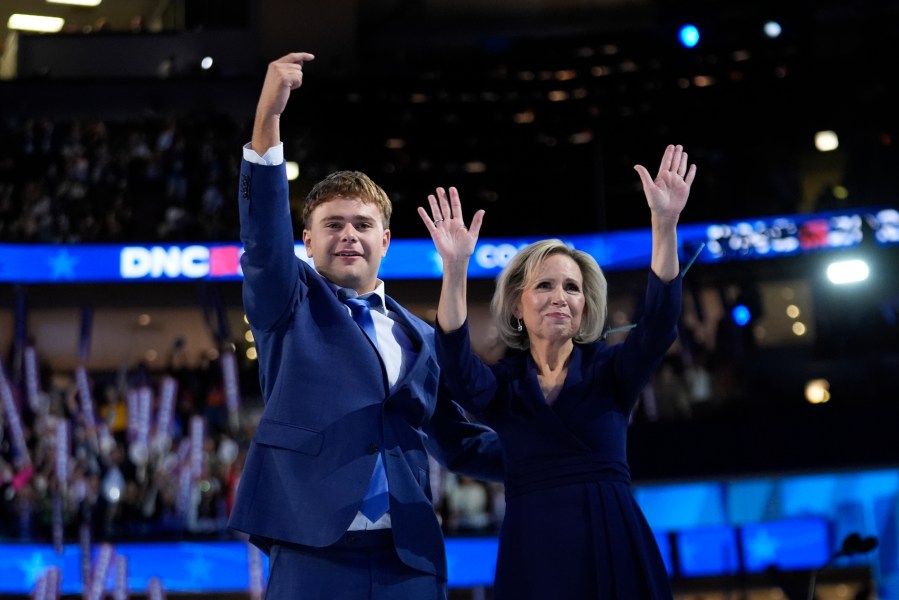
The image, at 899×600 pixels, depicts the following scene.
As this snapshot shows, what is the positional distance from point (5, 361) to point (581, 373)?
45.2ft

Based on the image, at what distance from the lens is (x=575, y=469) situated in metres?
2.50

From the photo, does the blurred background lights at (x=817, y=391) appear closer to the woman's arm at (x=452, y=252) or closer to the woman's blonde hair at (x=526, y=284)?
the woman's blonde hair at (x=526, y=284)

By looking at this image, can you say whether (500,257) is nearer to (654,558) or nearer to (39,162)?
(39,162)

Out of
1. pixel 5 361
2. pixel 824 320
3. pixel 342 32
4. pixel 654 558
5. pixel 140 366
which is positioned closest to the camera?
pixel 654 558

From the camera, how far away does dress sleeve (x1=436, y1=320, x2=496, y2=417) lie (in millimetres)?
2486

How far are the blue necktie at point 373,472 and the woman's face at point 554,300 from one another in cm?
35

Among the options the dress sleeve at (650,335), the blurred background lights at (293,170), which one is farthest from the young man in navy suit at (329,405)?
the blurred background lights at (293,170)

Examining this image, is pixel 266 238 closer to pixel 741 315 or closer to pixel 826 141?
pixel 741 315

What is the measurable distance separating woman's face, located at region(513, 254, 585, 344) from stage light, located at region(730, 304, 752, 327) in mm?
10001

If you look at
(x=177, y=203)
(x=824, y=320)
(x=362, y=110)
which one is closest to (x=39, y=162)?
(x=177, y=203)

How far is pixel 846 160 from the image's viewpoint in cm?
1436

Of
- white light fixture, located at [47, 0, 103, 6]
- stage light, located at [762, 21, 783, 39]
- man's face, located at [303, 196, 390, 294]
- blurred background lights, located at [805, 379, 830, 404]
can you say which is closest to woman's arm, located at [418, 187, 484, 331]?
man's face, located at [303, 196, 390, 294]

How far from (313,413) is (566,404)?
544mm

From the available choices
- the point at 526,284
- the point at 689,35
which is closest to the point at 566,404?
the point at 526,284
